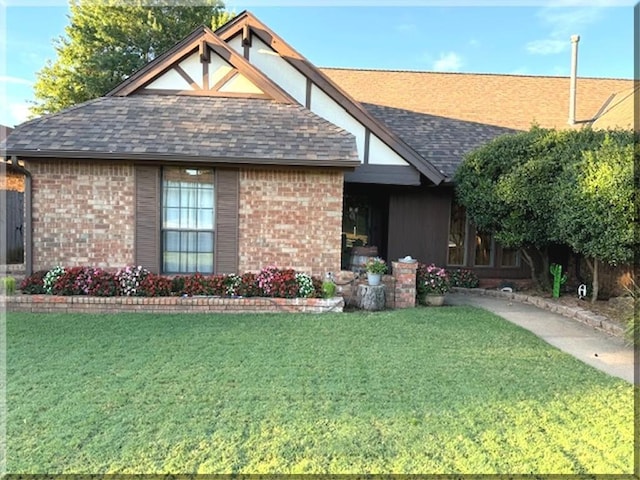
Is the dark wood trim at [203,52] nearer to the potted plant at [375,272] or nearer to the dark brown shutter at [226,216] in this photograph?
the dark brown shutter at [226,216]

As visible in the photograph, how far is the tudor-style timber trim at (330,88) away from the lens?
9.23m

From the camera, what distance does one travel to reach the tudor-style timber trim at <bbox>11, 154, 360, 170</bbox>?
7590 mm

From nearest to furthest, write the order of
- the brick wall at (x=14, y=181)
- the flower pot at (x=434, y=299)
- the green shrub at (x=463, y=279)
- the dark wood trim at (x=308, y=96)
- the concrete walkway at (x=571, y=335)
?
1. the concrete walkway at (x=571, y=335)
2. the flower pot at (x=434, y=299)
3. the dark wood trim at (x=308, y=96)
4. the green shrub at (x=463, y=279)
5. the brick wall at (x=14, y=181)

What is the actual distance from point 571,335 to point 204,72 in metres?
8.65

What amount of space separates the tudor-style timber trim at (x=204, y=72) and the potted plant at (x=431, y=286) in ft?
15.6

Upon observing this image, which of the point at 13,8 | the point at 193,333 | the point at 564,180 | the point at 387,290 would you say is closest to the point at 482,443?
the point at 193,333

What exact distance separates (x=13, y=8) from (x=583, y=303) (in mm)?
16280

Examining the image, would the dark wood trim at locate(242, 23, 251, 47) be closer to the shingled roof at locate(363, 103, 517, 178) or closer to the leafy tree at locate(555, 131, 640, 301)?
the shingled roof at locate(363, 103, 517, 178)

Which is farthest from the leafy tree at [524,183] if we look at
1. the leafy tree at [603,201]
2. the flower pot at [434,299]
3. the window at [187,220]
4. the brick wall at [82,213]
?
the brick wall at [82,213]

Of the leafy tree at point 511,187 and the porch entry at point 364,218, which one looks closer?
the leafy tree at point 511,187

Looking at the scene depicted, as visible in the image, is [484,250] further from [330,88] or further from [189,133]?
[189,133]

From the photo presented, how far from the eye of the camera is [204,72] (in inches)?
364

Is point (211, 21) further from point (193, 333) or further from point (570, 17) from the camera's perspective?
point (193, 333)

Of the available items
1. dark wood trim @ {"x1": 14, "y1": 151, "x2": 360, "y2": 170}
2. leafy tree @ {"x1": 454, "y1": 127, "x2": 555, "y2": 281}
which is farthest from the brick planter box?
leafy tree @ {"x1": 454, "y1": 127, "x2": 555, "y2": 281}
